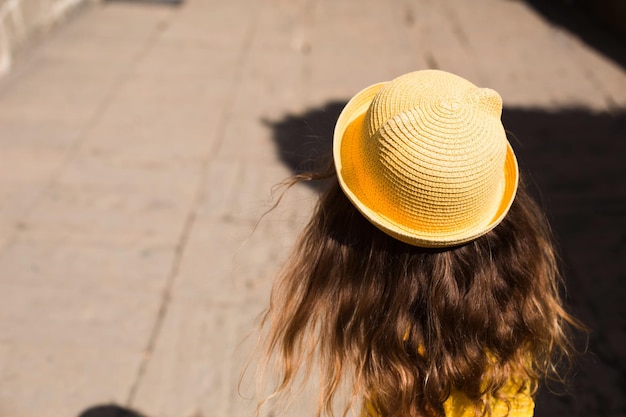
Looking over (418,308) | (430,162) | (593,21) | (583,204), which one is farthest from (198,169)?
(593,21)

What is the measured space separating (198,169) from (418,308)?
245 cm

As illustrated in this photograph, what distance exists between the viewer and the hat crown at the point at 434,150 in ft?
3.87

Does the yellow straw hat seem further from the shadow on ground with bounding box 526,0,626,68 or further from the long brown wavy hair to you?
the shadow on ground with bounding box 526,0,626,68

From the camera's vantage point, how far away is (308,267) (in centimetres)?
151

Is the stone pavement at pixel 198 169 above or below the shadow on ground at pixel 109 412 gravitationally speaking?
below

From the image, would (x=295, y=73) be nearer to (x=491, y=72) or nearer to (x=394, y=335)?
(x=491, y=72)

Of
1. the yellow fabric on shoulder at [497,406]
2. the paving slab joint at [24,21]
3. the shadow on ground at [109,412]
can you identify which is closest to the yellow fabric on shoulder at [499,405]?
the yellow fabric on shoulder at [497,406]

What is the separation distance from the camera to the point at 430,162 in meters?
1.18

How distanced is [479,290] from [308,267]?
38 centimetres

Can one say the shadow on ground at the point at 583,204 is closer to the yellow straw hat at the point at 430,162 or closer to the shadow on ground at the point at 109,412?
the yellow straw hat at the point at 430,162

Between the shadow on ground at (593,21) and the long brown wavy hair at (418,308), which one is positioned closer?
the long brown wavy hair at (418,308)

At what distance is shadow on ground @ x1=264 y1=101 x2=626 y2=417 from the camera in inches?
99.0

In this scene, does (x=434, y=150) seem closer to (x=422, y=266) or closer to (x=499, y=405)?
(x=422, y=266)

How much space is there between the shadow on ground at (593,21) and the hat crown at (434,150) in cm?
451
